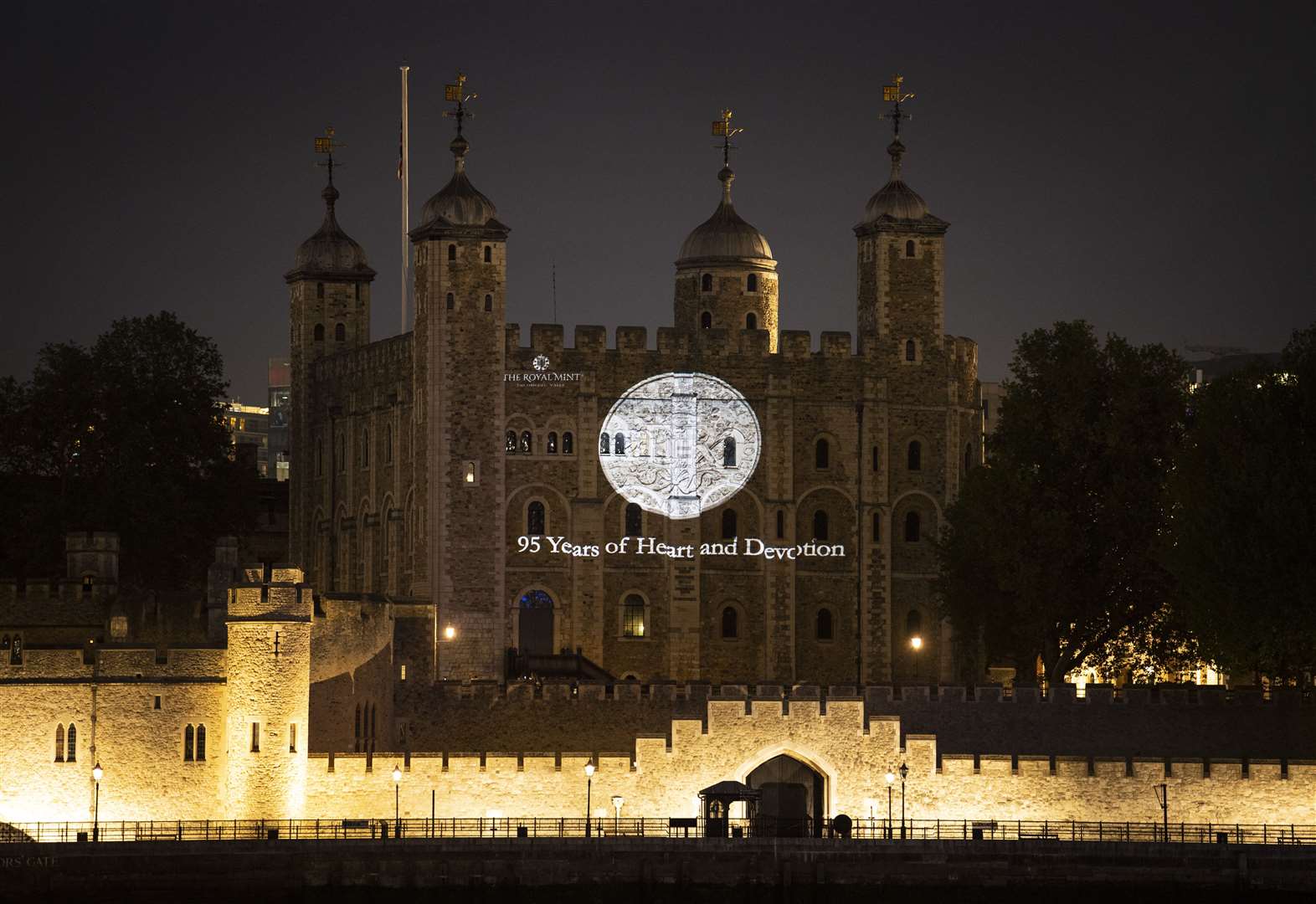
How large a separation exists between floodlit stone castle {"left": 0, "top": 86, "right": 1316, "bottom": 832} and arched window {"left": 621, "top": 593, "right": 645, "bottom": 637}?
101 millimetres

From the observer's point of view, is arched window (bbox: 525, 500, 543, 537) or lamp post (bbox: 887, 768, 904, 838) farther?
arched window (bbox: 525, 500, 543, 537)

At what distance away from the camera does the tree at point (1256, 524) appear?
263 feet

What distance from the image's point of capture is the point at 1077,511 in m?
91.8

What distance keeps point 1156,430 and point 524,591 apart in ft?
65.5

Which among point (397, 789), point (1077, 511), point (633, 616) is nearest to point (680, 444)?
point (633, 616)

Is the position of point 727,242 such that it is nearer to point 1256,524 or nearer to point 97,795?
point 1256,524

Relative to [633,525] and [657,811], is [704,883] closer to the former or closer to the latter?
[657,811]

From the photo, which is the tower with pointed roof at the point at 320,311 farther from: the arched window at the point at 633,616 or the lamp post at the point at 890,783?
the lamp post at the point at 890,783

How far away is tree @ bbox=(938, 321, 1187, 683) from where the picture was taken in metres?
90.5

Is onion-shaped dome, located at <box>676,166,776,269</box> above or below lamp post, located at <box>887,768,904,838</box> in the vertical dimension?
above

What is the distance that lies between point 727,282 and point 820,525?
9247 mm

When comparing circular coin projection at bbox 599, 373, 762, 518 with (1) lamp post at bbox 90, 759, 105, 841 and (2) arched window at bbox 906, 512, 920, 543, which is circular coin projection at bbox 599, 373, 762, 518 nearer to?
(2) arched window at bbox 906, 512, 920, 543

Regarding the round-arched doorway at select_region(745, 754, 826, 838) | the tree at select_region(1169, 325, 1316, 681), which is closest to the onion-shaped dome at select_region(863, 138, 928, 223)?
the tree at select_region(1169, 325, 1316, 681)

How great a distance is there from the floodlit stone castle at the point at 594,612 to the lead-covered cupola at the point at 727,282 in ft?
0.41
